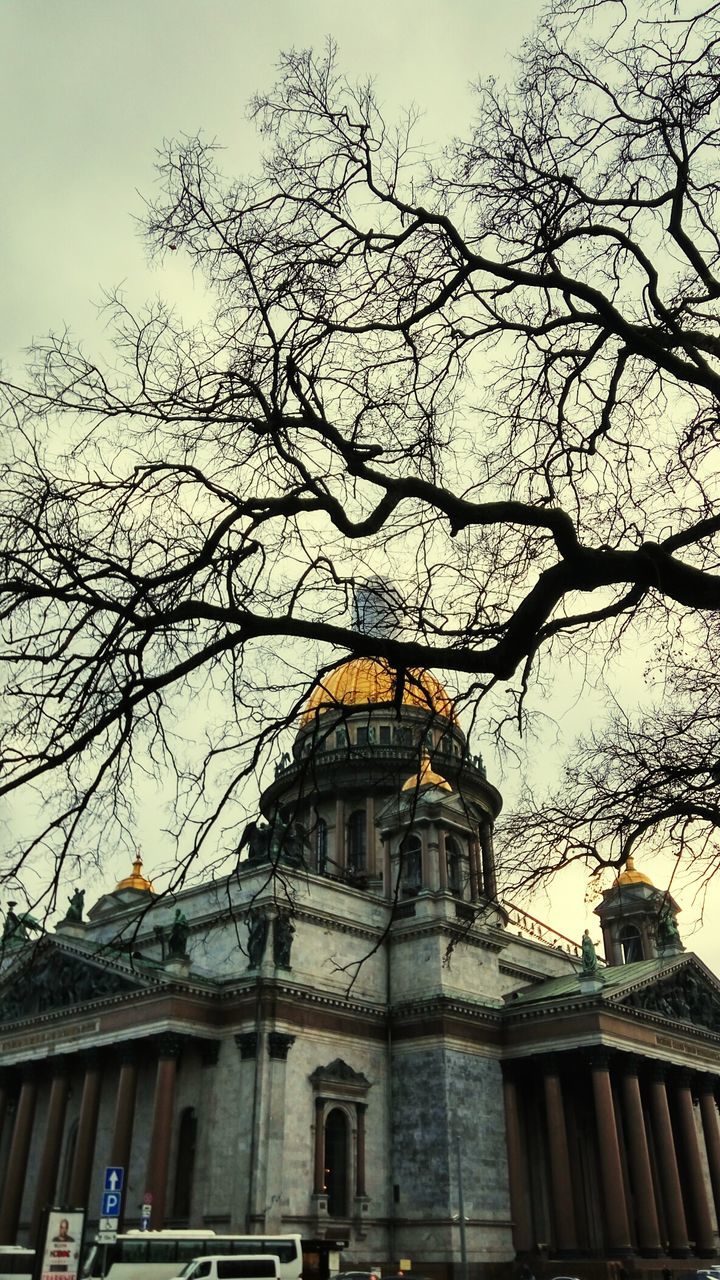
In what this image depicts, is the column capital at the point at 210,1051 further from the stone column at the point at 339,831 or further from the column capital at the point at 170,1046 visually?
the stone column at the point at 339,831

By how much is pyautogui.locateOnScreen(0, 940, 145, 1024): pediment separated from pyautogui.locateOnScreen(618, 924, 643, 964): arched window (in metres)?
26.6

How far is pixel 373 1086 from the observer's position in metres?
39.0

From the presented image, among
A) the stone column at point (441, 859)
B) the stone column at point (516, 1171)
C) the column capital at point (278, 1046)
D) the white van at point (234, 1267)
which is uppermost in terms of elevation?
the stone column at point (441, 859)

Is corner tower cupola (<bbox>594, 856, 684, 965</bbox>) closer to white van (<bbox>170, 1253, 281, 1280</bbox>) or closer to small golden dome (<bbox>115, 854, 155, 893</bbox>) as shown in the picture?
small golden dome (<bbox>115, 854, 155, 893</bbox>)

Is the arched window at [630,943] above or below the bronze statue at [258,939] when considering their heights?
above

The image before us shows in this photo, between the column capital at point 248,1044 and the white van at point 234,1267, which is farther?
the column capital at point 248,1044

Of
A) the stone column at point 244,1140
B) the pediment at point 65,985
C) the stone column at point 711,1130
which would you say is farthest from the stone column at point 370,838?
the stone column at point 711,1130

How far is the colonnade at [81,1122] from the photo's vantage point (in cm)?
3503

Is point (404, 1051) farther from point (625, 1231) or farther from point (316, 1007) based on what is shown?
point (625, 1231)

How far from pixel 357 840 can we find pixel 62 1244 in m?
33.7

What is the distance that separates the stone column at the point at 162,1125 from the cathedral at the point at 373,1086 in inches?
2.9

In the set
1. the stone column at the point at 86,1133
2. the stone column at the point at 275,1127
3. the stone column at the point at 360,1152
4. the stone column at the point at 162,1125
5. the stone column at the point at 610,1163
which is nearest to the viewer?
the stone column at the point at 275,1127

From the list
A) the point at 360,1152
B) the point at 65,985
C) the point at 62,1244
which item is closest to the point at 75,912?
the point at 65,985

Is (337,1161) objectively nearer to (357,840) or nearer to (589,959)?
(589,959)
